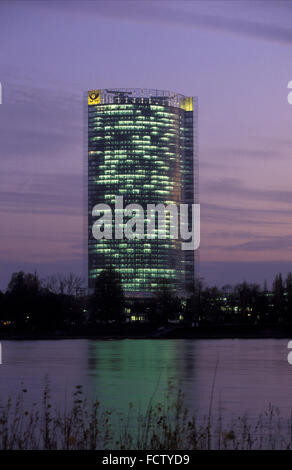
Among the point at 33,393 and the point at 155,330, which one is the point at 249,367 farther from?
the point at 155,330

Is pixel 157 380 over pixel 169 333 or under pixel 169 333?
over

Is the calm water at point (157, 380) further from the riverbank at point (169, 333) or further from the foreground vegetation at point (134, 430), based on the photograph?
the riverbank at point (169, 333)

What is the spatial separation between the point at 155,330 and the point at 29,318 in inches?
1090

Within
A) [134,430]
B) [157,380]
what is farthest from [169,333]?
[134,430]

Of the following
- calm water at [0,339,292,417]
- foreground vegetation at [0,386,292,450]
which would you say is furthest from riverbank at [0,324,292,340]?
foreground vegetation at [0,386,292,450]

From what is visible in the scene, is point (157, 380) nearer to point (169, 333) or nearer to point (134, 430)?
point (134, 430)

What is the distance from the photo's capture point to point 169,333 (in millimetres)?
160625

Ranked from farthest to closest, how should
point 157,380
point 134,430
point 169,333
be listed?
point 169,333, point 157,380, point 134,430

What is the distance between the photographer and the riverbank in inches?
6122

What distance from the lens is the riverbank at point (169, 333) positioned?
510 feet

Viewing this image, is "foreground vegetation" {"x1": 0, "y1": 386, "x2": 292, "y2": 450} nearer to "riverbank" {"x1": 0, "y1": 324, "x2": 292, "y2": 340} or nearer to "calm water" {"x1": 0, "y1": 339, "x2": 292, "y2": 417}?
"calm water" {"x1": 0, "y1": 339, "x2": 292, "y2": 417}

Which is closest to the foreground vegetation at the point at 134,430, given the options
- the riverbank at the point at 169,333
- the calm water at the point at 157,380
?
the calm water at the point at 157,380

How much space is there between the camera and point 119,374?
5688 cm
